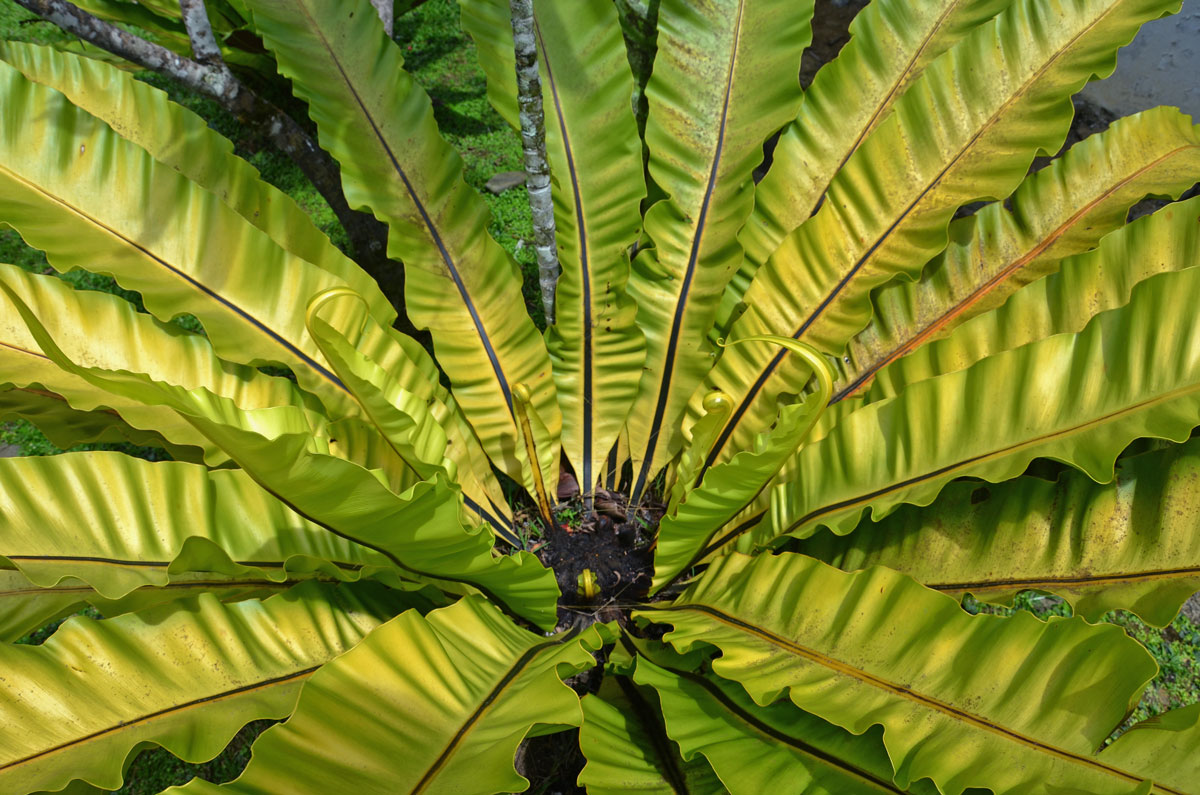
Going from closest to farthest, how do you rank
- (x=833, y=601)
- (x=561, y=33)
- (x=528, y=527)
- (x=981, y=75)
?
(x=833, y=601)
(x=981, y=75)
(x=561, y=33)
(x=528, y=527)

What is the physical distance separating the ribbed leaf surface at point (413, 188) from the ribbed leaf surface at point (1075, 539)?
42.6 inches

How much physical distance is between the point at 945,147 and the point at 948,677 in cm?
125

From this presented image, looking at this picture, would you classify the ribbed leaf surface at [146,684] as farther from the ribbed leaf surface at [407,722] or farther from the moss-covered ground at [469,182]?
the moss-covered ground at [469,182]

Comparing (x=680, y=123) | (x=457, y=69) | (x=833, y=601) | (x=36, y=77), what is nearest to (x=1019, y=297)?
(x=833, y=601)

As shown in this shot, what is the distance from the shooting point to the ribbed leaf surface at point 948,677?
3.57 feet

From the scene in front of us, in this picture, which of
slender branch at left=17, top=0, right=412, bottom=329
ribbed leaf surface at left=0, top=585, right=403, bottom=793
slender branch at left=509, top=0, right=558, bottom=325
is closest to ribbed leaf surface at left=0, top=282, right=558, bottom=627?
ribbed leaf surface at left=0, top=585, right=403, bottom=793

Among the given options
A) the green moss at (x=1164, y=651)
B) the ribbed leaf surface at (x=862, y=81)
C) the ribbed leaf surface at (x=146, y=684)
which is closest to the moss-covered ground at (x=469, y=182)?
the green moss at (x=1164, y=651)

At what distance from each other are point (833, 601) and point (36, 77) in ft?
7.38

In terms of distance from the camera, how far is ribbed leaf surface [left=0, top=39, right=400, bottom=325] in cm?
192

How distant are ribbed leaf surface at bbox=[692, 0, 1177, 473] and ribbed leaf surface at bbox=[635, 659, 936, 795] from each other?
0.84 m

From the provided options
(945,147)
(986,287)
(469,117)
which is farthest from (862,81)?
(469,117)

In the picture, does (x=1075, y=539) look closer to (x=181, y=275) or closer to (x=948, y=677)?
(x=948, y=677)

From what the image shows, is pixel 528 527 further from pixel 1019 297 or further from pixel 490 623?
pixel 1019 297

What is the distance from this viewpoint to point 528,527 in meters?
2.28
